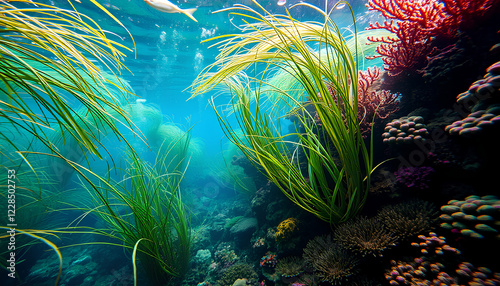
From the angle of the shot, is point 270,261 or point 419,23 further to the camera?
point 270,261

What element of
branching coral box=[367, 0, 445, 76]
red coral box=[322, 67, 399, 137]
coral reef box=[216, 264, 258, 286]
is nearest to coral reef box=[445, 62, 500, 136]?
red coral box=[322, 67, 399, 137]

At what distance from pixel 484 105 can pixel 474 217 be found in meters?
1.19

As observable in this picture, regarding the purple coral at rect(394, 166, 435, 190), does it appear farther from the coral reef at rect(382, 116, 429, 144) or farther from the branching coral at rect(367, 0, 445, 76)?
the branching coral at rect(367, 0, 445, 76)

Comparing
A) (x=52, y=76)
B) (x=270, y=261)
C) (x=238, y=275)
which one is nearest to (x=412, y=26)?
(x=270, y=261)

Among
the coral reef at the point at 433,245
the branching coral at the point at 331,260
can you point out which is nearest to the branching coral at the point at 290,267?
the branching coral at the point at 331,260

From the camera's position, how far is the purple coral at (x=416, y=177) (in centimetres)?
200

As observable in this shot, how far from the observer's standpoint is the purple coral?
6.57 feet

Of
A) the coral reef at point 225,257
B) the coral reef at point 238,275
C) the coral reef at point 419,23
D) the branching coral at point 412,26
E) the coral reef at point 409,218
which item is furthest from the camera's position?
the coral reef at point 225,257

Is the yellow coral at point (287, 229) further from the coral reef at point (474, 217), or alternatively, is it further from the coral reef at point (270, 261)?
the coral reef at point (474, 217)

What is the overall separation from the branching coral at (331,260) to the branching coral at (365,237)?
6.2 inches

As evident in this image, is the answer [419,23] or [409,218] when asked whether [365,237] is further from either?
[419,23]

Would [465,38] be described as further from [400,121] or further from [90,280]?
[90,280]

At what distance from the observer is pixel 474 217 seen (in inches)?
59.5

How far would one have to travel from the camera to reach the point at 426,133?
6.95 ft
